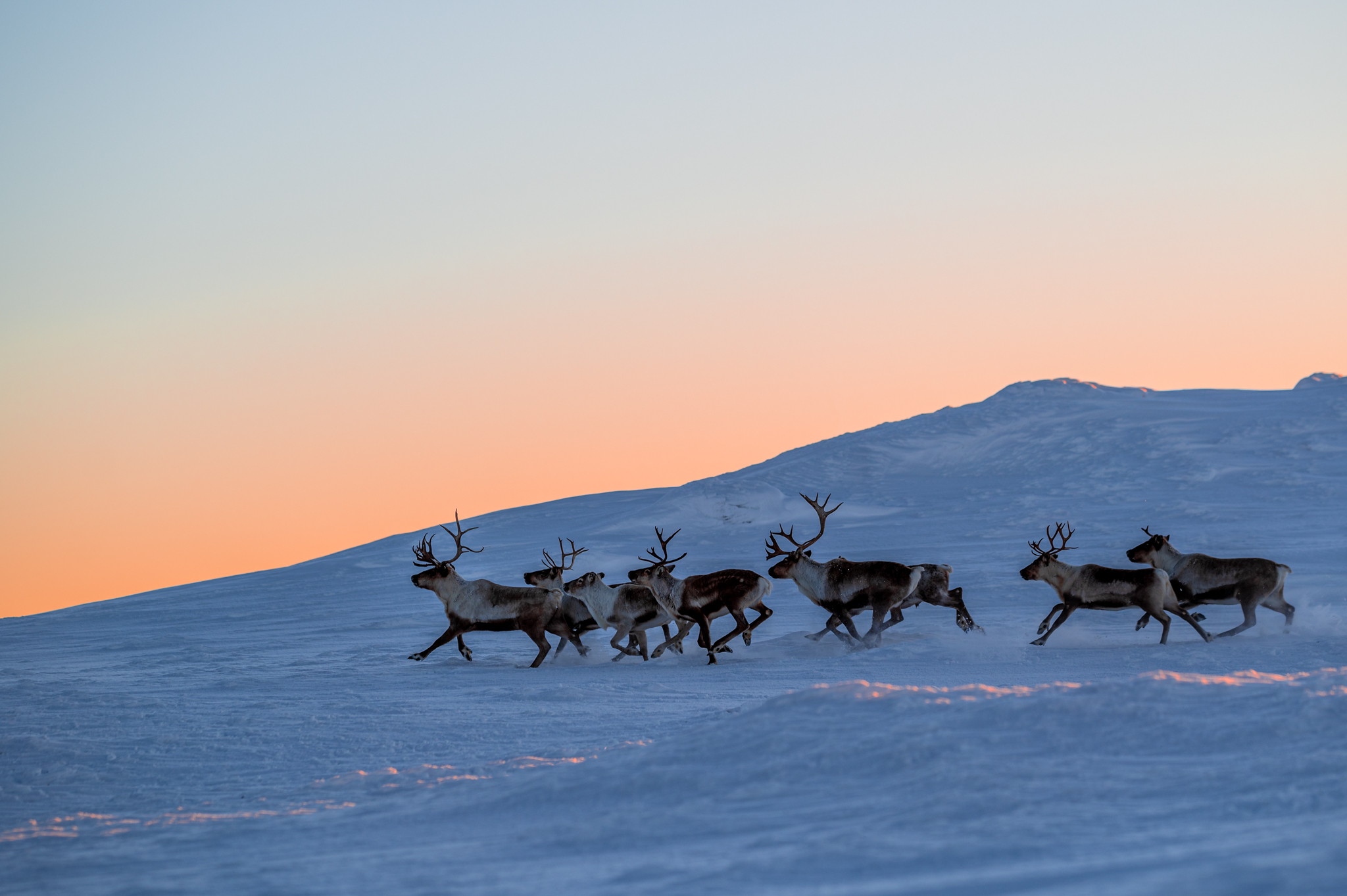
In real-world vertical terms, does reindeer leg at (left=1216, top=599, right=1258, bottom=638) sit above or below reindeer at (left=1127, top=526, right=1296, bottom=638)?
below

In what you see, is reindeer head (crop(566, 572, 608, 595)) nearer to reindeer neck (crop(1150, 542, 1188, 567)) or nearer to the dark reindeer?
the dark reindeer

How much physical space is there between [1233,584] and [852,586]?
16.5 feet

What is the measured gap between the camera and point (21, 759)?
9273 mm

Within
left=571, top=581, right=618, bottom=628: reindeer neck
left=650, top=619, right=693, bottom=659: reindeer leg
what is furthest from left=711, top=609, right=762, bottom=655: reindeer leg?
left=571, top=581, right=618, bottom=628: reindeer neck

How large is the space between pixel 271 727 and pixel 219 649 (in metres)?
11.6

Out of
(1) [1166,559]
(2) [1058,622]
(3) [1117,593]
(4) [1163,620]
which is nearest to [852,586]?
(2) [1058,622]

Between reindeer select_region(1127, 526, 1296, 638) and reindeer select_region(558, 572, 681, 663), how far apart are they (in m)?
6.45

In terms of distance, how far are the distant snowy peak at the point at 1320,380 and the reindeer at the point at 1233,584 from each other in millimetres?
61958

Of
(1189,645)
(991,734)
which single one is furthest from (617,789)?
(1189,645)

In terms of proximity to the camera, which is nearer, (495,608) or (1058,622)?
(1058,622)

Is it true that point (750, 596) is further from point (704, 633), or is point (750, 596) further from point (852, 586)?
point (852, 586)

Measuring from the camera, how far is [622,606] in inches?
647

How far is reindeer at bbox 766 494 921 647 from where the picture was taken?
16750 mm

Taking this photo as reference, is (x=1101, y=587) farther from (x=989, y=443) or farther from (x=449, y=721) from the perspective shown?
(x=989, y=443)
